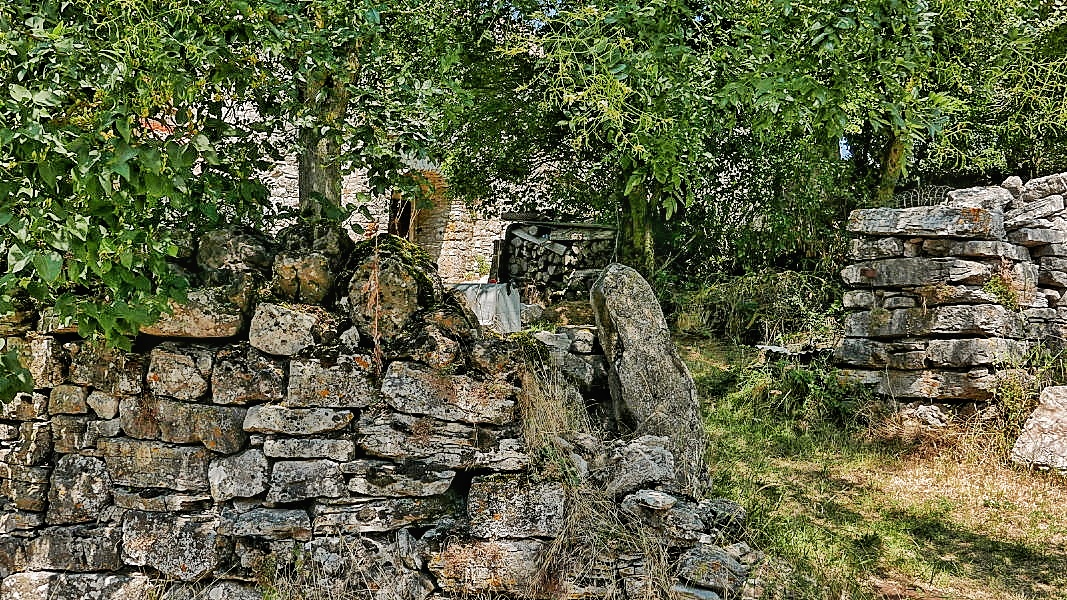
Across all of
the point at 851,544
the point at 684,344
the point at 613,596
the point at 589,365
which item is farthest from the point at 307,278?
the point at 684,344

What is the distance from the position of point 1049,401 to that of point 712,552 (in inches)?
160

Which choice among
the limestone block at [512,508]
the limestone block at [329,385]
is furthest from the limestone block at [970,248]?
the limestone block at [329,385]

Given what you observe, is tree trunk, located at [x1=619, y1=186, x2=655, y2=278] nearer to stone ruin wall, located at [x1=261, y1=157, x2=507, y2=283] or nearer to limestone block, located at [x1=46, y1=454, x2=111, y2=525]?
stone ruin wall, located at [x1=261, y1=157, x2=507, y2=283]

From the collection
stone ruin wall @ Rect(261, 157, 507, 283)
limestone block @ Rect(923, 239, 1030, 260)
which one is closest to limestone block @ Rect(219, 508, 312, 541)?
limestone block @ Rect(923, 239, 1030, 260)

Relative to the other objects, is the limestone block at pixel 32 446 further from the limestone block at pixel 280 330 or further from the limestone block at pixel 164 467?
the limestone block at pixel 280 330

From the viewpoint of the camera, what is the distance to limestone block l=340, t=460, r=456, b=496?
12.5ft

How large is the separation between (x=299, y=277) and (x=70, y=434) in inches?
44.8

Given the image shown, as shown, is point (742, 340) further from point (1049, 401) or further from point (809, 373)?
point (1049, 401)

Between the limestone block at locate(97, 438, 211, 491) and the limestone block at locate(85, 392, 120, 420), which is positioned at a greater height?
→ the limestone block at locate(85, 392, 120, 420)

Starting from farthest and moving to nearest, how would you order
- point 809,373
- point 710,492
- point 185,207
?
point 809,373
point 710,492
point 185,207

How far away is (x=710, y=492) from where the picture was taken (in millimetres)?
5172

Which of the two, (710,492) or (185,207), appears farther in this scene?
(710,492)

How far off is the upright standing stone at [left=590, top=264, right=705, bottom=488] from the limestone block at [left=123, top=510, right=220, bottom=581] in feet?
8.05

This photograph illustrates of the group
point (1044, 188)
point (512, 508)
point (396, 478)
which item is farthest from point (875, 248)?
point (396, 478)
